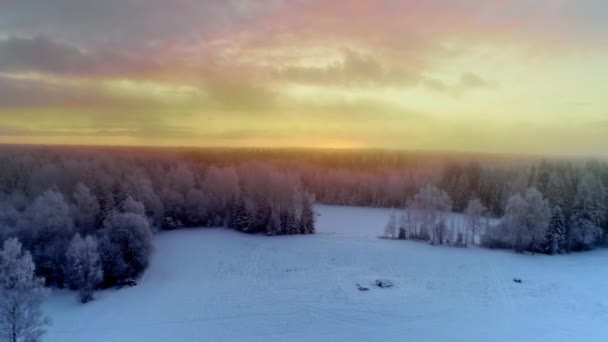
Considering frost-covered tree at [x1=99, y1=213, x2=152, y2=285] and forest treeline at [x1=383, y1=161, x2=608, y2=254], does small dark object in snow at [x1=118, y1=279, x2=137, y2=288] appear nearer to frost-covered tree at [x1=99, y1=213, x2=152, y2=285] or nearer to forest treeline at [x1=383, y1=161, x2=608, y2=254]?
frost-covered tree at [x1=99, y1=213, x2=152, y2=285]

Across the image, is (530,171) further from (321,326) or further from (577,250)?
(321,326)

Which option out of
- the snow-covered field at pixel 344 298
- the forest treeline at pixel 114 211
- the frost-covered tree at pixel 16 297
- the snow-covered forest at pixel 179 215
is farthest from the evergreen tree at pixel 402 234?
the frost-covered tree at pixel 16 297

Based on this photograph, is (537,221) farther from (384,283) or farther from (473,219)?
(384,283)

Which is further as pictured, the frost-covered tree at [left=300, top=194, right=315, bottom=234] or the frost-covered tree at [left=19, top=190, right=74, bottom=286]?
the frost-covered tree at [left=300, top=194, right=315, bottom=234]

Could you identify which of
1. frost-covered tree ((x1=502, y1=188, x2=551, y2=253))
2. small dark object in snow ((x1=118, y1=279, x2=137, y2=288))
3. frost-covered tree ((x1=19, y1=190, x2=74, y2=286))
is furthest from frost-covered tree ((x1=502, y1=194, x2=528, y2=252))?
frost-covered tree ((x1=19, y1=190, x2=74, y2=286))

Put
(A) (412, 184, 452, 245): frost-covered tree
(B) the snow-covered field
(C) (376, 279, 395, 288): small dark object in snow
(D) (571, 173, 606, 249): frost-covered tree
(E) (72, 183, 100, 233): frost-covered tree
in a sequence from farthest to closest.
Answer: (A) (412, 184, 452, 245): frost-covered tree < (D) (571, 173, 606, 249): frost-covered tree < (E) (72, 183, 100, 233): frost-covered tree < (C) (376, 279, 395, 288): small dark object in snow < (B) the snow-covered field

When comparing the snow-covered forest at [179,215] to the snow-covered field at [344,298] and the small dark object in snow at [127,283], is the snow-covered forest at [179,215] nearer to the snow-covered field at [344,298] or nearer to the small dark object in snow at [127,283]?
the small dark object in snow at [127,283]

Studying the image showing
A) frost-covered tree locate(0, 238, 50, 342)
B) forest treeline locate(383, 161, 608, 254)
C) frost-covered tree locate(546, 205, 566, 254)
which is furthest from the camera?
forest treeline locate(383, 161, 608, 254)
